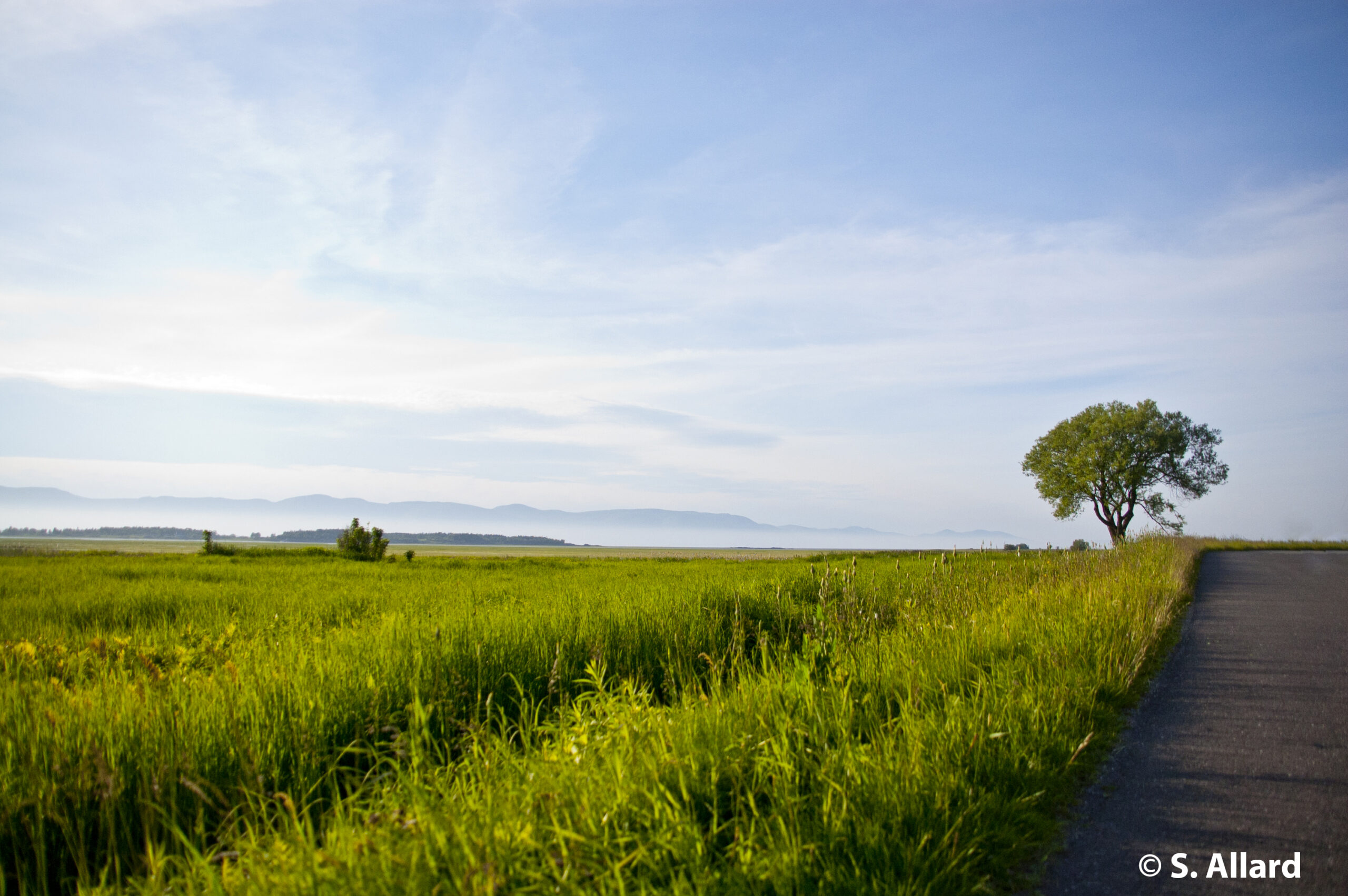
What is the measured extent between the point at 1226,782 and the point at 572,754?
345 centimetres

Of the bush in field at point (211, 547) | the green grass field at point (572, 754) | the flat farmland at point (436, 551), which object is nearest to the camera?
the green grass field at point (572, 754)

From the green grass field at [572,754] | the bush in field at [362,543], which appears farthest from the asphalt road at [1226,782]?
the bush in field at [362,543]

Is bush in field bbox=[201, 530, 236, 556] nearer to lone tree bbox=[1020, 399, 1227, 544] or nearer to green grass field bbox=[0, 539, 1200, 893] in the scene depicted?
green grass field bbox=[0, 539, 1200, 893]

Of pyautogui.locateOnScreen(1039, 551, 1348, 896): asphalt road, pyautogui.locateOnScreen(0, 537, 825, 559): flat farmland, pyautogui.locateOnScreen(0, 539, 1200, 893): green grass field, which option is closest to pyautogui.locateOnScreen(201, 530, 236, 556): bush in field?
pyautogui.locateOnScreen(0, 537, 825, 559): flat farmland

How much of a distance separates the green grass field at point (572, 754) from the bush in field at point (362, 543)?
29.2 m

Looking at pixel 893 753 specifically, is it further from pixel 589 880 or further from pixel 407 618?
pixel 407 618

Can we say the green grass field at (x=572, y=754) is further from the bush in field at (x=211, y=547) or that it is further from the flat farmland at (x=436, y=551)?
the bush in field at (x=211, y=547)

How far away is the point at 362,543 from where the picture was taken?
123 feet

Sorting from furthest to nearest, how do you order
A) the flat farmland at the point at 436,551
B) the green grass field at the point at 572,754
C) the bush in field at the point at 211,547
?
the flat farmland at the point at 436,551
the bush in field at the point at 211,547
the green grass field at the point at 572,754

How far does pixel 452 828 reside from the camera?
118 inches

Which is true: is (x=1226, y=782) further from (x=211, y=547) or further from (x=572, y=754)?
(x=211, y=547)

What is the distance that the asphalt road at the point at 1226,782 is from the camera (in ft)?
9.36

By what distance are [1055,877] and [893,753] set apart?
2.99 feet

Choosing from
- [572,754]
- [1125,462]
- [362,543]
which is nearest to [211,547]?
[362,543]
